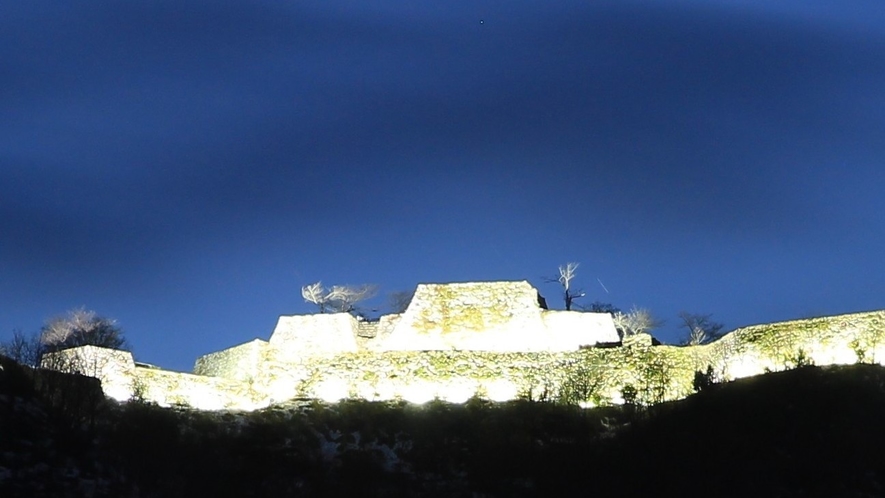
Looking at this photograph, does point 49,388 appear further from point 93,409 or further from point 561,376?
point 561,376

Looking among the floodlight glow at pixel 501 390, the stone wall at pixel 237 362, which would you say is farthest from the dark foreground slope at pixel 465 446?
the stone wall at pixel 237 362

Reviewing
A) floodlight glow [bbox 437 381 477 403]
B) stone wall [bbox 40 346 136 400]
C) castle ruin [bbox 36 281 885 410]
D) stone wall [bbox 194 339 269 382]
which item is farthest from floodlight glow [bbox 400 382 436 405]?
stone wall [bbox 40 346 136 400]

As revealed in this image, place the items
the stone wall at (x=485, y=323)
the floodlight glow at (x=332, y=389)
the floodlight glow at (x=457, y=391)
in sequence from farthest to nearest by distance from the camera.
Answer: the stone wall at (x=485, y=323), the floodlight glow at (x=332, y=389), the floodlight glow at (x=457, y=391)

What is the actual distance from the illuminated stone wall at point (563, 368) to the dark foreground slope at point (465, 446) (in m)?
2.11

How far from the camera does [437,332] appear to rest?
4222cm

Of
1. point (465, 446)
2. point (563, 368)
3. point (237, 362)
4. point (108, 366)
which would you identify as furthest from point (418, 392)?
point (237, 362)

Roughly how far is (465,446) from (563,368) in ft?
22.9

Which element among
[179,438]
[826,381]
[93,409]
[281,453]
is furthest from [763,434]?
[93,409]

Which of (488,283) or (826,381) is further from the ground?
(488,283)

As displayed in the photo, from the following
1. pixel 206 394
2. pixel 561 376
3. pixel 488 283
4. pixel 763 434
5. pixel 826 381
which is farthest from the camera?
pixel 488 283

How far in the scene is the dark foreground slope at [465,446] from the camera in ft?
88.5

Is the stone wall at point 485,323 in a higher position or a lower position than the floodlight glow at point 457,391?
higher

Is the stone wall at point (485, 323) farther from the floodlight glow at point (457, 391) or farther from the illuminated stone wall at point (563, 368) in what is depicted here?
the floodlight glow at point (457, 391)

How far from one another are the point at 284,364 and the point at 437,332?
6.66 m
